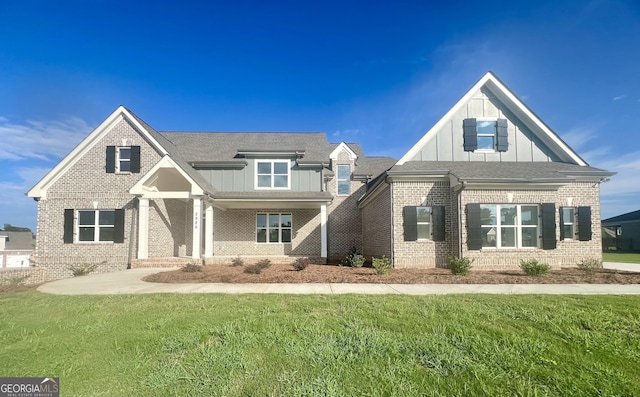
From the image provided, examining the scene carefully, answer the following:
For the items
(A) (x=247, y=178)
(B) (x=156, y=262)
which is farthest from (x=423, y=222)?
(B) (x=156, y=262)

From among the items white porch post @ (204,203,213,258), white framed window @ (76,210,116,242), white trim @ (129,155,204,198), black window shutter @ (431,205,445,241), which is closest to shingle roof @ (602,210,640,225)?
black window shutter @ (431,205,445,241)

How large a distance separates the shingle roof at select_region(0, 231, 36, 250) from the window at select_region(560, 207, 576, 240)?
49574 millimetres

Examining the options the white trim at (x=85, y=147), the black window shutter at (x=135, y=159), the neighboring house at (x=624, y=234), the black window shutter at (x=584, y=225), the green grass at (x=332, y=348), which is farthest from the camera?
the neighboring house at (x=624, y=234)

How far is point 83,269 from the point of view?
1323 cm

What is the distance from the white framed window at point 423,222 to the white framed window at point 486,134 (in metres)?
4.45

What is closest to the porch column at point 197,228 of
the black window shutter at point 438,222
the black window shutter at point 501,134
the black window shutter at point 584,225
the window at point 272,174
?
the window at point 272,174

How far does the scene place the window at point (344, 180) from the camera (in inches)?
752

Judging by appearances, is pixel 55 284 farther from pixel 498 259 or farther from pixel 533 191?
pixel 533 191

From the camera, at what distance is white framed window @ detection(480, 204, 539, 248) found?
480 inches

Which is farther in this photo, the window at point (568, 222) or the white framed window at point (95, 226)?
the white framed window at point (95, 226)

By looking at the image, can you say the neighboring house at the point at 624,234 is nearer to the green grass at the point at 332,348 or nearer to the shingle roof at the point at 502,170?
the shingle roof at the point at 502,170

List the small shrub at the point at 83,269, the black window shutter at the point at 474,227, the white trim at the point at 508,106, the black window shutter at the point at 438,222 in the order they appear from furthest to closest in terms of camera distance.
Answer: the white trim at the point at 508,106 < the small shrub at the point at 83,269 < the black window shutter at the point at 438,222 < the black window shutter at the point at 474,227

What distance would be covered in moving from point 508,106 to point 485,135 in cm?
175

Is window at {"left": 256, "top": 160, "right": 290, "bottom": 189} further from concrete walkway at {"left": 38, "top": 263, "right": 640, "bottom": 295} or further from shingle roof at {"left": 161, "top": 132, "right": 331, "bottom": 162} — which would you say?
concrete walkway at {"left": 38, "top": 263, "right": 640, "bottom": 295}
